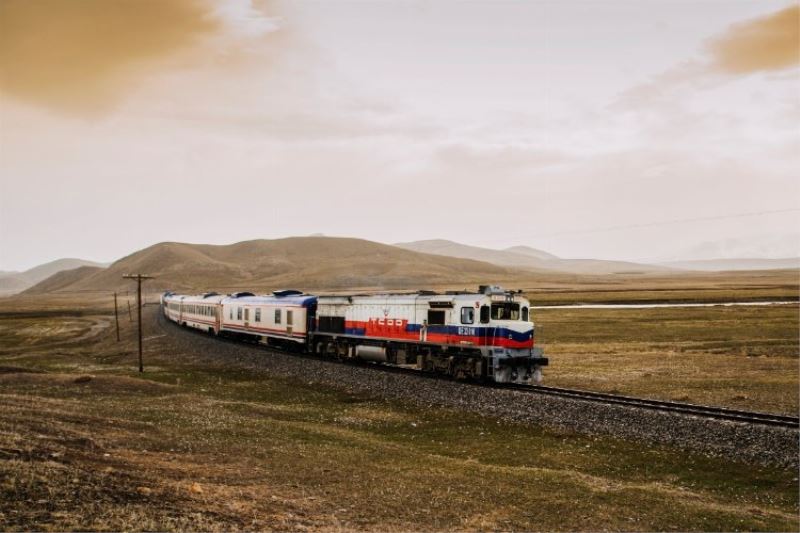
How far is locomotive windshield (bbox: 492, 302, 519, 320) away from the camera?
3319 centimetres

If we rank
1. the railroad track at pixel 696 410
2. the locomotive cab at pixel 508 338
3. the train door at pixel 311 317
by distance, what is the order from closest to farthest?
the railroad track at pixel 696 410, the locomotive cab at pixel 508 338, the train door at pixel 311 317

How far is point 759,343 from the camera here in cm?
5872

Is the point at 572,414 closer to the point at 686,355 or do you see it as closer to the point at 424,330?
the point at 424,330

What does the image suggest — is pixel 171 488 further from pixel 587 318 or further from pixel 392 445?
pixel 587 318

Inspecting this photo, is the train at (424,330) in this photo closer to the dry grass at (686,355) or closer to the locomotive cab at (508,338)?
the locomotive cab at (508,338)

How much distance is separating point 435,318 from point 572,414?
10.5 metres

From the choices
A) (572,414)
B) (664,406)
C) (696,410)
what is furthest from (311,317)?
(696,410)

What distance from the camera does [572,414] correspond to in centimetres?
2750

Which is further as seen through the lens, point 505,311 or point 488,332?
point 505,311

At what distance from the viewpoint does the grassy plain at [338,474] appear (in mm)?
14589

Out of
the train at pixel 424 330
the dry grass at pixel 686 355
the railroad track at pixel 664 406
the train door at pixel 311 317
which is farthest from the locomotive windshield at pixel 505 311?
the train door at pixel 311 317

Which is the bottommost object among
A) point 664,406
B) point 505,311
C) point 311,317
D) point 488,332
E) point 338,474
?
point 338,474

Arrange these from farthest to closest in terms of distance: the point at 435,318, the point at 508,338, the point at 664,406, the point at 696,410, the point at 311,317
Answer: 1. the point at 311,317
2. the point at 435,318
3. the point at 508,338
4. the point at 664,406
5. the point at 696,410

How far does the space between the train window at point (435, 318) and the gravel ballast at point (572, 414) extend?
310 centimetres
